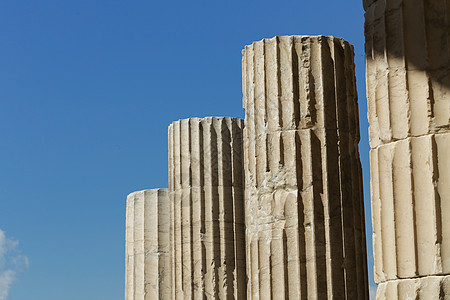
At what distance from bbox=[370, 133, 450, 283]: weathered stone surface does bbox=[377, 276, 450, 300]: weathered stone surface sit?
64mm

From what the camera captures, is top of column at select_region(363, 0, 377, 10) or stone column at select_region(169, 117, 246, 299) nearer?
top of column at select_region(363, 0, 377, 10)

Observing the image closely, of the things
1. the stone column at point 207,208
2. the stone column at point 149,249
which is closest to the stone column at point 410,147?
Answer: the stone column at point 207,208

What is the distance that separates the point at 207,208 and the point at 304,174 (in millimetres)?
7582

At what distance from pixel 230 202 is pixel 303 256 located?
787cm

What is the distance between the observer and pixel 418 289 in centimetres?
901

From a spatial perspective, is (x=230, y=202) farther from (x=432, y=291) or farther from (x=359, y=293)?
(x=432, y=291)

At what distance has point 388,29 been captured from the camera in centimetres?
962

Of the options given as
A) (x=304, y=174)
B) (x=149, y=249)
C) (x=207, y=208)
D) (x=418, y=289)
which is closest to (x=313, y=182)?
(x=304, y=174)

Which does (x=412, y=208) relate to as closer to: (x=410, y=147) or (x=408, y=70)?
(x=410, y=147)

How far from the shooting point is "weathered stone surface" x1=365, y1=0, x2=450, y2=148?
9.23m

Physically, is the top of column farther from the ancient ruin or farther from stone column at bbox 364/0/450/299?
stone column at bbox 364/0/450/299

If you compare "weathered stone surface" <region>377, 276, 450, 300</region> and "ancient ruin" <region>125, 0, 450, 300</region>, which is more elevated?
"ancient ruin" <region>125, 0, 450, 300</region>

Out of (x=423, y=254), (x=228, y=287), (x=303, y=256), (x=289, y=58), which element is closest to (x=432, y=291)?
(x=423, y=254)

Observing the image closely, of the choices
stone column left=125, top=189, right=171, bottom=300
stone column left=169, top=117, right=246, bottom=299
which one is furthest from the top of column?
stone column left=125, top=189, right=171, bottom=300
